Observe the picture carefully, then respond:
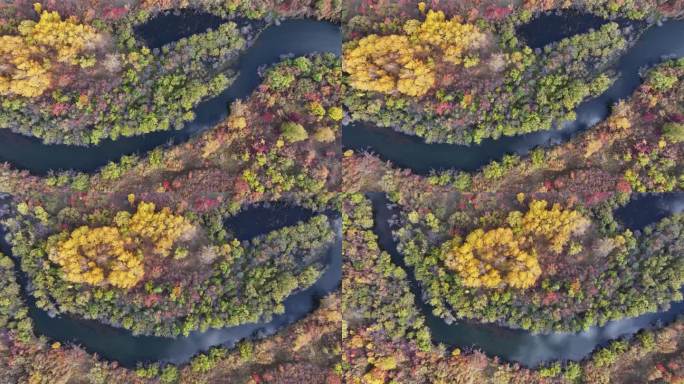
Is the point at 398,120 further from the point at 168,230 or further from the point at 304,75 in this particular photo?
the point at 168,230

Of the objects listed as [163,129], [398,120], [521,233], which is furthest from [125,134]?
[521,233]

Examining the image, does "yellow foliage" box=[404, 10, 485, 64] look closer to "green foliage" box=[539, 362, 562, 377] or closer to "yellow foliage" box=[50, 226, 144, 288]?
"green foliage" box=[539, 362, 562, 377]

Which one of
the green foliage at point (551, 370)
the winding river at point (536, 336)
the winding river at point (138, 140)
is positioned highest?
the winding river at point (138, 140)

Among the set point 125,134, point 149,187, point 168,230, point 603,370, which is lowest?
point 603,370

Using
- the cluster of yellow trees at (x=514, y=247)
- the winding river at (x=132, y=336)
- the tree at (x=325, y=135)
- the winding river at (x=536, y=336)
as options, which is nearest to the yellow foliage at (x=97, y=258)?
the winding river at (x=132, y=336)

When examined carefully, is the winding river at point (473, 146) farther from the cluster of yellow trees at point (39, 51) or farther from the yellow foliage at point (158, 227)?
the cluster of yellow trees at point (39, 51)

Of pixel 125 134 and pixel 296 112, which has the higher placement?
pixel 296 112
